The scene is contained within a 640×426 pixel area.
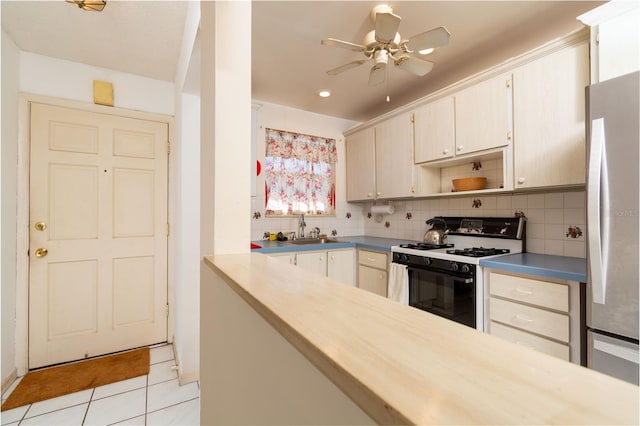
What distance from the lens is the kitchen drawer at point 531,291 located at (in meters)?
1.64

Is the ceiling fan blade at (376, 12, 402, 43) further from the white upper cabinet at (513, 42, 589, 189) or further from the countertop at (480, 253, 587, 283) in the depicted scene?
the countertop at (480, 253, 587, 283)

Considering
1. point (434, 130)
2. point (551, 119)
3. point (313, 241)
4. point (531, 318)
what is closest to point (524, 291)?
point (531, 318)

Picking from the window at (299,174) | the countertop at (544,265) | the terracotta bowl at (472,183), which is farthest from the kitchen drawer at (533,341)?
the window at (299,174)

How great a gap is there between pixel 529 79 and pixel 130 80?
3171 mm

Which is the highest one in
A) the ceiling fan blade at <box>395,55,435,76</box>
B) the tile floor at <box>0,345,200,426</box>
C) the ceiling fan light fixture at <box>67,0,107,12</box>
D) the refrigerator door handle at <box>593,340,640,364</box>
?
the ceiling fan light fixture at <box>67,0,107,12</box>

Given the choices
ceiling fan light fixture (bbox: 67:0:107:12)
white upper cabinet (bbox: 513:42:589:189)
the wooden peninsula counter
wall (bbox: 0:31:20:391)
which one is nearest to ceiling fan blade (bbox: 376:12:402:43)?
white upper cabinet (bbox: 513:42:589:189)

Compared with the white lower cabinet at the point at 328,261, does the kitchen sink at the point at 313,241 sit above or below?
above

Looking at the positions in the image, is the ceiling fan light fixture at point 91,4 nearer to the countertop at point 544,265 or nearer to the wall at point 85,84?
the wall at point 85,84

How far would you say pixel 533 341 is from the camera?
1.75m

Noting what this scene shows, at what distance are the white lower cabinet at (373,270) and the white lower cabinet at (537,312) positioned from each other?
3.23ft

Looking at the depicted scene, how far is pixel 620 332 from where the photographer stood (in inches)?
49.8

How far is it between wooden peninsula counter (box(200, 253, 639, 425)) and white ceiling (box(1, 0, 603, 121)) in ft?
5.98

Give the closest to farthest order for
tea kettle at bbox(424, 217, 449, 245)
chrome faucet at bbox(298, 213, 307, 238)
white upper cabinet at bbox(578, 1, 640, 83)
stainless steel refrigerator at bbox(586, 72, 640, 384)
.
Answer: stainless steel refrigerator at bbox(586, 72, 640, 384)
white upper cabinet at bbox(578, 1, 640, 83)
tea kettle at bbox(424, 217, 449, 245)
chrome faucet at bbox(298, 213, 307, 238)

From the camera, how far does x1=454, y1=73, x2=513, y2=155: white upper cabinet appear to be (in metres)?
2.15
